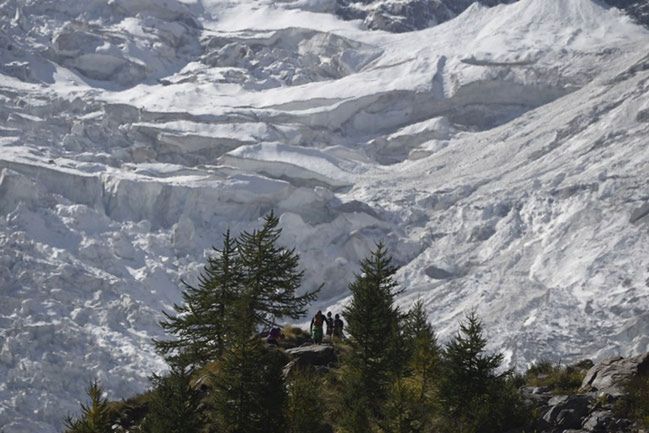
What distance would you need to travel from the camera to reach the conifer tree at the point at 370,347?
2219 centimetres

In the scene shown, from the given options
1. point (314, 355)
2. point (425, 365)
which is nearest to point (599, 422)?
point (425, 365)

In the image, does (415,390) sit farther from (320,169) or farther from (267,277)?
(320,169)

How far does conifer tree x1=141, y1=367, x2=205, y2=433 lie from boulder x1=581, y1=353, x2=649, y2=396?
749 centimetres

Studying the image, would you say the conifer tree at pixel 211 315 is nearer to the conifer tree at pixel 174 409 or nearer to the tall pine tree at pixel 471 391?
the conifer tree at pixel 174 409

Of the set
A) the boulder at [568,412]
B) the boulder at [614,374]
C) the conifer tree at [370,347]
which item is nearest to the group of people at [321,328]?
the conifer tree at [370,347]

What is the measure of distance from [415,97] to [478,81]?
21.3ft

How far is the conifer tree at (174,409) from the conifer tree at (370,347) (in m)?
2.71

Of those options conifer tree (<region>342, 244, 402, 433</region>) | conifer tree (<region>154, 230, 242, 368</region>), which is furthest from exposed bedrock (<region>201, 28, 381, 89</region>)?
conifer tree (<region>342, 244, 402, 433</region>)

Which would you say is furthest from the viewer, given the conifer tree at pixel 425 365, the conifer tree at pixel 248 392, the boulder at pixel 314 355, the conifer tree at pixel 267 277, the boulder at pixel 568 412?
the conifer tree at pixel 267 277

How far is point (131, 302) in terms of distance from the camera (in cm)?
8281

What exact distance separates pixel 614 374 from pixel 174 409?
27.4ft

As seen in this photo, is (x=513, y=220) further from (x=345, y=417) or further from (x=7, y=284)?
(x=345, y=417)

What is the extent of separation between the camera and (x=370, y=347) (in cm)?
2388

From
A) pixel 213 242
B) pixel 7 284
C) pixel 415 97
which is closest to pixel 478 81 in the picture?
pixel 415 97
